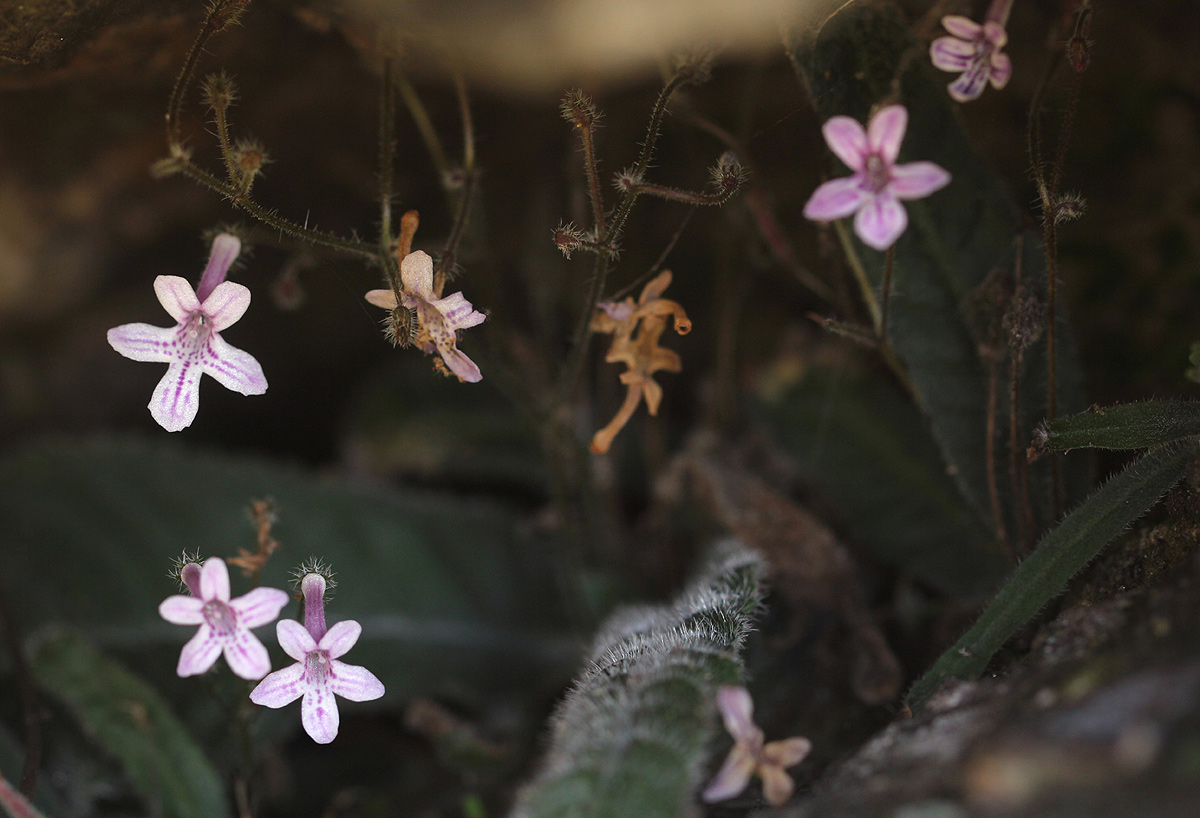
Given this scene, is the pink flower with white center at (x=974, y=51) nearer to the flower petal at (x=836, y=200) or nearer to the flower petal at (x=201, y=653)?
the flower petal at (x=836, y=200)

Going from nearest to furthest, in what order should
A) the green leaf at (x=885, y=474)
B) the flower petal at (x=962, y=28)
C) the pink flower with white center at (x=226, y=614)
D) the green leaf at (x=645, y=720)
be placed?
the green leaf at (x=645, y=720), the pink flower with white center at (x=226, y=614), the flower petal at (x=962, y=28), the green leaf at (x=885, y=474)

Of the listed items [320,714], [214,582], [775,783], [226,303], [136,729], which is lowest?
[775,783]

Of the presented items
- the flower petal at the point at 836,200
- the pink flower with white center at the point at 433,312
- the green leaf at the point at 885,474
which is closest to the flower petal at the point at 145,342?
the pink flower with white center at the point at 433,312

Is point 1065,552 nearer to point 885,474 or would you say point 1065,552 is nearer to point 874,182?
point 874,182

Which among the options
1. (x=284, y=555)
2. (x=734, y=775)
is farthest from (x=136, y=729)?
(x=734, y=775)

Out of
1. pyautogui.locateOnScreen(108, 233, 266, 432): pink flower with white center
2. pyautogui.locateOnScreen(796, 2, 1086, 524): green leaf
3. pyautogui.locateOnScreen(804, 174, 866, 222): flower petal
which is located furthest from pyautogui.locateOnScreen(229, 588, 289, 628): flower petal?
pyautogui.locateOnScreen(796, 2, 1086, 524): green leaf

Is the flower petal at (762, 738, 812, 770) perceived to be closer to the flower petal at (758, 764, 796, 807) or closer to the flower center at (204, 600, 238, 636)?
the flower petal at (758, 764, 796, 807)

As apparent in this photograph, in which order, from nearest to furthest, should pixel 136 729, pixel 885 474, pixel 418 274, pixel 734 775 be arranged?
pixel 734 775
pixel 418 274
pixel 136 729
pixel 885 474

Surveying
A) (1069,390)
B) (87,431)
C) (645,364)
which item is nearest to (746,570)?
(645,364)
